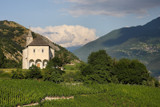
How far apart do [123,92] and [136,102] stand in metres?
→ 4.78

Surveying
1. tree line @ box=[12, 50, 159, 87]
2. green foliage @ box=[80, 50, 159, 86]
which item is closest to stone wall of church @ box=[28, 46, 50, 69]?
tree line @ box=[12, 50, 159, 87]

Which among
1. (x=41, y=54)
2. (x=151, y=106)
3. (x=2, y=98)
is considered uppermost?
(x=41, y=54)

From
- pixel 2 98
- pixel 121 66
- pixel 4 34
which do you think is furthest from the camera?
pixel 4 34

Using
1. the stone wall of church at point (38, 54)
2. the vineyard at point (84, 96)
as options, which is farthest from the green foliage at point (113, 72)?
the stone wall of church at point (38, 54)

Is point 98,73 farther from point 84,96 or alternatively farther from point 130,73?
point 84,96

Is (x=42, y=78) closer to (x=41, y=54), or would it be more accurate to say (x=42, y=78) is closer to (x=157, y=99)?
(x=41, y=54)

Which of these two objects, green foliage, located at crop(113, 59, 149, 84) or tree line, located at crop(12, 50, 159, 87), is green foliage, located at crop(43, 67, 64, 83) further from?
green foliage, located at crop(113, 59, 149, 84)

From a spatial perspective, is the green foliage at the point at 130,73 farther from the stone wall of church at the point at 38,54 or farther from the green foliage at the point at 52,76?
the stone wall of church at the point at 38,54

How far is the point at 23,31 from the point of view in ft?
563

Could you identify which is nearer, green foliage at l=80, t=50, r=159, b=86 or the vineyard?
the vineyard

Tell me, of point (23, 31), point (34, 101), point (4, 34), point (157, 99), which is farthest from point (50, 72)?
point (23, 31)

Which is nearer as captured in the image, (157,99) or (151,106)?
(151,106)

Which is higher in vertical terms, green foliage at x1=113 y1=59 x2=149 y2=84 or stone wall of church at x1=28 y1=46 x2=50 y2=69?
stone wall of church at x1=28 y1=46 x2=50 y2=69

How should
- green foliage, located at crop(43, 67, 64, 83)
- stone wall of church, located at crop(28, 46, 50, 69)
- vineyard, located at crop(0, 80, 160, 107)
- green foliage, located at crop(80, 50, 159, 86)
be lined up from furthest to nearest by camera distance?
stone wall of church, located at crop(28, 46, 50, 69), green foliage, located at crop(80, 50, 159, 86), green foliage, located at crop(43, 67, 64, 83), vineyard, located at crop(0, 80, 160, 107)
